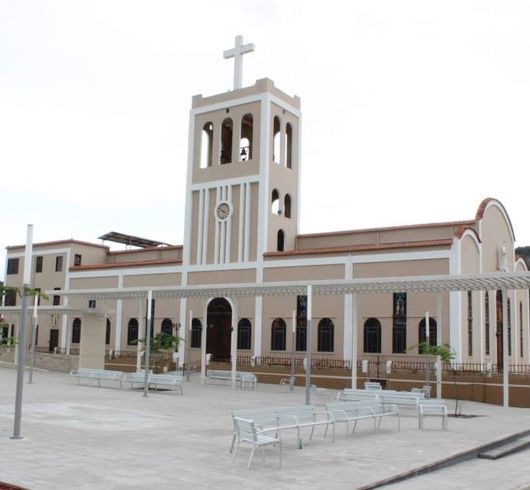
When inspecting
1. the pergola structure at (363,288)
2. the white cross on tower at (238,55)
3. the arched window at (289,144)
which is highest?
the white cross on tower at (238,55)

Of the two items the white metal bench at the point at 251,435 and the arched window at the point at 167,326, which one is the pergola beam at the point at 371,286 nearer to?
the arched window at the point at 167,326

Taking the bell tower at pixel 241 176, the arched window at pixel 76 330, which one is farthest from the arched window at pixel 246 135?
the arched window at pixel 76 330

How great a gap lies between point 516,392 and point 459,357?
6022 mm

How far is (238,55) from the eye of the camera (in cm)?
3994

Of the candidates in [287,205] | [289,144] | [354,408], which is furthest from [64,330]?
[354,408]

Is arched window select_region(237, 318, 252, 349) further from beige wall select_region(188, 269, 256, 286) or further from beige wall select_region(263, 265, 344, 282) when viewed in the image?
beige wall select_region(263, 265, 344, 282)

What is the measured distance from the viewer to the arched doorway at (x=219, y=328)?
37.2 metres

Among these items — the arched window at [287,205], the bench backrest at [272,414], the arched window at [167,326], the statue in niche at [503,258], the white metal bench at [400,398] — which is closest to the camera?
the bench backrest at [272,414]

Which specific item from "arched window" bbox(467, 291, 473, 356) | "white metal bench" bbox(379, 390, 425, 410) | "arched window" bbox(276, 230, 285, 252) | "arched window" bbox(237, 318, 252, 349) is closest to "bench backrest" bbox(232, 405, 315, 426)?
"white metal bench" bbox(379, 390, 425, 410)

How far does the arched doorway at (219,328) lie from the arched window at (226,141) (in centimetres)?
807

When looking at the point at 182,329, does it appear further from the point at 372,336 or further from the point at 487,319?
the point at 487,319

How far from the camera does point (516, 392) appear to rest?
23.0m

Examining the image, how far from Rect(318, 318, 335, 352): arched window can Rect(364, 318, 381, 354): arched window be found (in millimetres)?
1675

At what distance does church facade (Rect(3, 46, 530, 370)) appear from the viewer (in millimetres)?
31016
